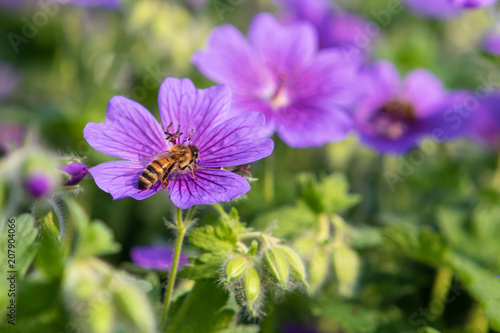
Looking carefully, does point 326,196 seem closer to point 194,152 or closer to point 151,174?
point 194,152

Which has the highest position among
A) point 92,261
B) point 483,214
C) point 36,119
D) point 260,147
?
point 260,147

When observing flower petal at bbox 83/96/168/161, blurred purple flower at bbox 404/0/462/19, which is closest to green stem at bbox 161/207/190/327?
flower petal at bbox 83/96/168/161

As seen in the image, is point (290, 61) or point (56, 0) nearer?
point (290, 61)

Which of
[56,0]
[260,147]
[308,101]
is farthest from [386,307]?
[56,0]

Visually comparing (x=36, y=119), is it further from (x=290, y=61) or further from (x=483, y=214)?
(x=483, y=214)

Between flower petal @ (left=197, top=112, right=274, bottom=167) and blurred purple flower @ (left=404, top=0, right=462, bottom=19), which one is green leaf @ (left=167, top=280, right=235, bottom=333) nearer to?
flower petal @ (left=197, top=112, right=274, bottom=167)

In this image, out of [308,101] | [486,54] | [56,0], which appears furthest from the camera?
[56,0]
